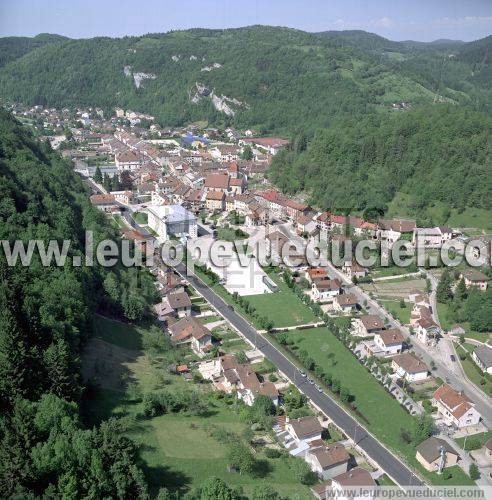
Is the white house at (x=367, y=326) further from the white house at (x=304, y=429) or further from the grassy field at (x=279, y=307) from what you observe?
the white house at (x=304, y=429)

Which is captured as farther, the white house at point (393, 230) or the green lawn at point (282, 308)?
the white house at point (393, 230)

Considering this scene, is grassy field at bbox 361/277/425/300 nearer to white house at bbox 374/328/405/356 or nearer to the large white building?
white house at bbox 374/328/405/356

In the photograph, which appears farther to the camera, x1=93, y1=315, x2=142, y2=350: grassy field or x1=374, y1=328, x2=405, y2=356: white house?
x1=374, y1=328, x2=405, y2=356: white house

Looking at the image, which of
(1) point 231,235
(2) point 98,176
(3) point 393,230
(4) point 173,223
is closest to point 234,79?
(2) point 98,176

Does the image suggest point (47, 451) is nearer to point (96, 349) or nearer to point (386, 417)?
point (96, 349)

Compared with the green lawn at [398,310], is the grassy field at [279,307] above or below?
above

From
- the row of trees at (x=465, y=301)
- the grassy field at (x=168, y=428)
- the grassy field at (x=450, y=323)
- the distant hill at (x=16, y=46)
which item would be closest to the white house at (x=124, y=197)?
the grassy field at (x=168, y=428)

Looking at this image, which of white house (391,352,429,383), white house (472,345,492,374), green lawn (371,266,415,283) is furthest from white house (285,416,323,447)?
green lawn (371,266,415,283)
